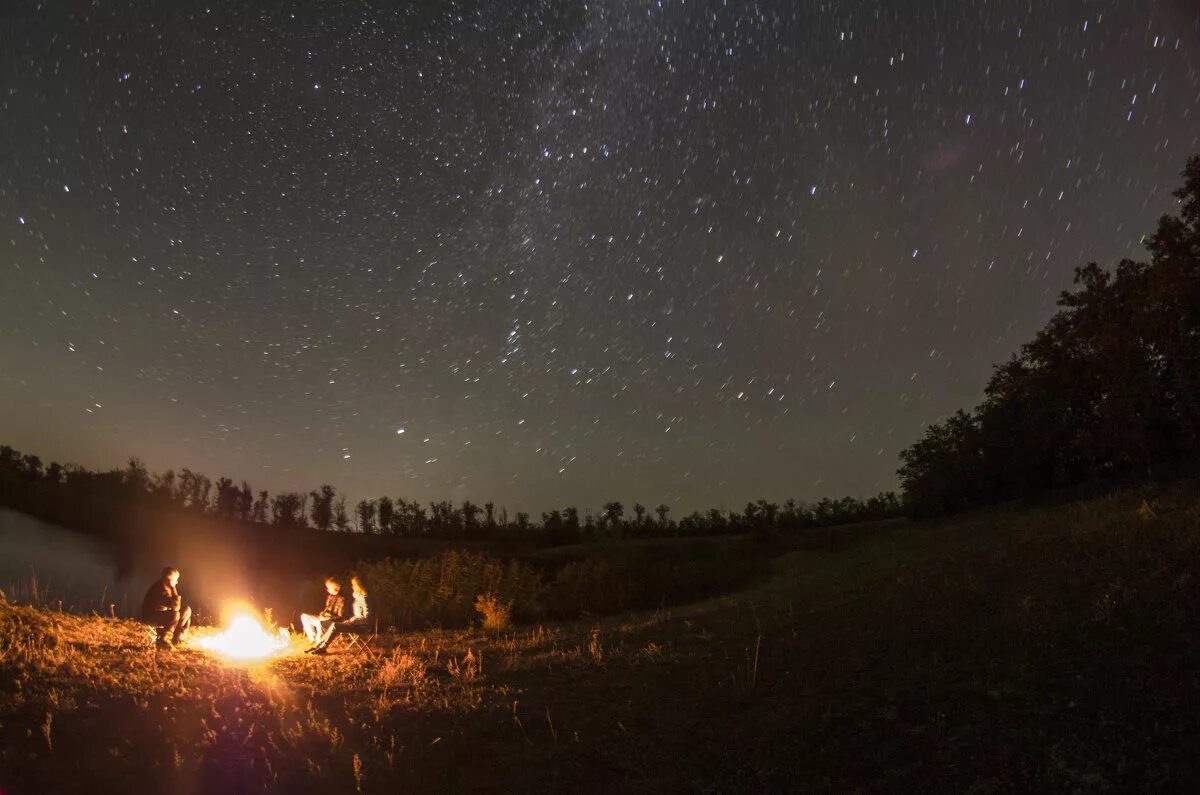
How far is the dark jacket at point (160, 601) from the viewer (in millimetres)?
13352

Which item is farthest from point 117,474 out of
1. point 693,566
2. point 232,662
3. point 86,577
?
point 232,662

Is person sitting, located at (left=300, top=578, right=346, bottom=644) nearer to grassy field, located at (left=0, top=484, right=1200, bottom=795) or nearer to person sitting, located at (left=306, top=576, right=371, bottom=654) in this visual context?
person sitting, located at (left=306, top=576, right=371, bottom=654)

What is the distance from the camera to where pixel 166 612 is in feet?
43.9

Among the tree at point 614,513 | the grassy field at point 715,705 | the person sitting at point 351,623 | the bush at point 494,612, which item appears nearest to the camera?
the grassy field at point 715,705

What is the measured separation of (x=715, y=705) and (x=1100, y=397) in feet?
98.1

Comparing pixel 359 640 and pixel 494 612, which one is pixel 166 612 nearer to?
Result: pixel 359 640

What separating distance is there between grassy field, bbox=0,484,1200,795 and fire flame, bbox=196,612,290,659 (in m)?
0.79

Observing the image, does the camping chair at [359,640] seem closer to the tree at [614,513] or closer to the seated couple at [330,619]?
the seated couple at [330,619]

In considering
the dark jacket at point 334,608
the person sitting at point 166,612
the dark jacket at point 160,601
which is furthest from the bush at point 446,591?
the dark jacket at point 160,601

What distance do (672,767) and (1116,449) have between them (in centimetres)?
2778

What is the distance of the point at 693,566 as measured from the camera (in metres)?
37.8

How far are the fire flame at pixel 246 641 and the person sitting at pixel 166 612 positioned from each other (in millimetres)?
530

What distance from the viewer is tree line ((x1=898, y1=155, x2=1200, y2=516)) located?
22.9 metres

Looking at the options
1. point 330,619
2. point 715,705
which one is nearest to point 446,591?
point 330,619
